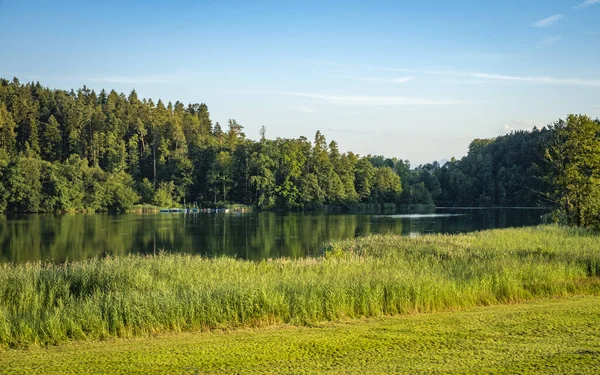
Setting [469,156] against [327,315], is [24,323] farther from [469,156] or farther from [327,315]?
[469,156]

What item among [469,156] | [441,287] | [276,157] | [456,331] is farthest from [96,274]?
[469,156]

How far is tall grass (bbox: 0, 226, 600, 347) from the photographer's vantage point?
10.4 metres

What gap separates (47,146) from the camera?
4254 inches

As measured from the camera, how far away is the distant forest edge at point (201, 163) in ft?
338

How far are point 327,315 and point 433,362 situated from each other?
13.2 ft

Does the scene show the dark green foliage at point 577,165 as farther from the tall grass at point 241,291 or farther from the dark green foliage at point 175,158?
the dark green foliage at point 175,158

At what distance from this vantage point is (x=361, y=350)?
27.6 ft

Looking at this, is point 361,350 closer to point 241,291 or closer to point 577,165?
point 241,291

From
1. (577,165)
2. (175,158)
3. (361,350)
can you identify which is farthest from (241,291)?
(175,158)

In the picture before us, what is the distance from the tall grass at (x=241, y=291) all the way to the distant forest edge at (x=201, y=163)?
256ft

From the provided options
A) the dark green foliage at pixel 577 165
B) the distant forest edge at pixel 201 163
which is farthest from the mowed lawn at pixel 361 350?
the distant forest edge at pixel 201 163

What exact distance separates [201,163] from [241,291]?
10287 cm

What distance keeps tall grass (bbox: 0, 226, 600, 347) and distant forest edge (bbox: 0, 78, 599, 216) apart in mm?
78085

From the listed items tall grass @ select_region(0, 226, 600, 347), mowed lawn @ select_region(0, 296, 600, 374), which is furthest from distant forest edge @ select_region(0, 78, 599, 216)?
mowed lawn @ select_region(0, 296, 600, 374)
